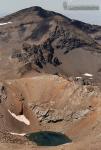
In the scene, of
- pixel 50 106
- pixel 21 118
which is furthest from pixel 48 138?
pixel 50 106

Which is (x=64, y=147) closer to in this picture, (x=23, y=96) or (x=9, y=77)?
(x=23, y=96)

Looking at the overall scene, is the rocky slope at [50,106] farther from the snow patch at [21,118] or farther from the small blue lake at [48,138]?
the small blue lake at [48,138]

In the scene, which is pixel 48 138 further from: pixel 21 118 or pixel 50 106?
pixel 50 106

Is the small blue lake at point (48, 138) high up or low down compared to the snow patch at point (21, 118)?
up

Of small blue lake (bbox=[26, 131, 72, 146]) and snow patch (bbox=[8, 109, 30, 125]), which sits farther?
snow patch (bbox=[8, 109, 30, 125])

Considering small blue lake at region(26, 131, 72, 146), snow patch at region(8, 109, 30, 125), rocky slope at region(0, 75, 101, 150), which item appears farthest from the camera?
snow patch at region(8, 109, 30, 125)

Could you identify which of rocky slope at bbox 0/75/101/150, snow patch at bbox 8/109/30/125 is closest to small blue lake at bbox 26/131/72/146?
rocky slope at bbox 0/75/101/150

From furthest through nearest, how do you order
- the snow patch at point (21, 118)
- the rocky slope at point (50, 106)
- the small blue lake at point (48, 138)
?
the snow patch at point (21, 118) → the rocky slope at point (50, 106) → the small blue lake at point (48, 138)

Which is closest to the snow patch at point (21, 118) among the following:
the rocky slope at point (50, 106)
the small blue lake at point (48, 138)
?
the rocky slope at point (50, 106)

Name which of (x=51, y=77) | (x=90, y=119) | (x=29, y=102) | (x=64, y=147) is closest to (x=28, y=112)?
(x=29, y=102)

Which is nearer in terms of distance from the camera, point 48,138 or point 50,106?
point 48,138

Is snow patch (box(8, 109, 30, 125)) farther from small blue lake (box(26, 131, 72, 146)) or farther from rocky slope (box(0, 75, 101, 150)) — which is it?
small blue lake (box(26, 131, 72, 146))
